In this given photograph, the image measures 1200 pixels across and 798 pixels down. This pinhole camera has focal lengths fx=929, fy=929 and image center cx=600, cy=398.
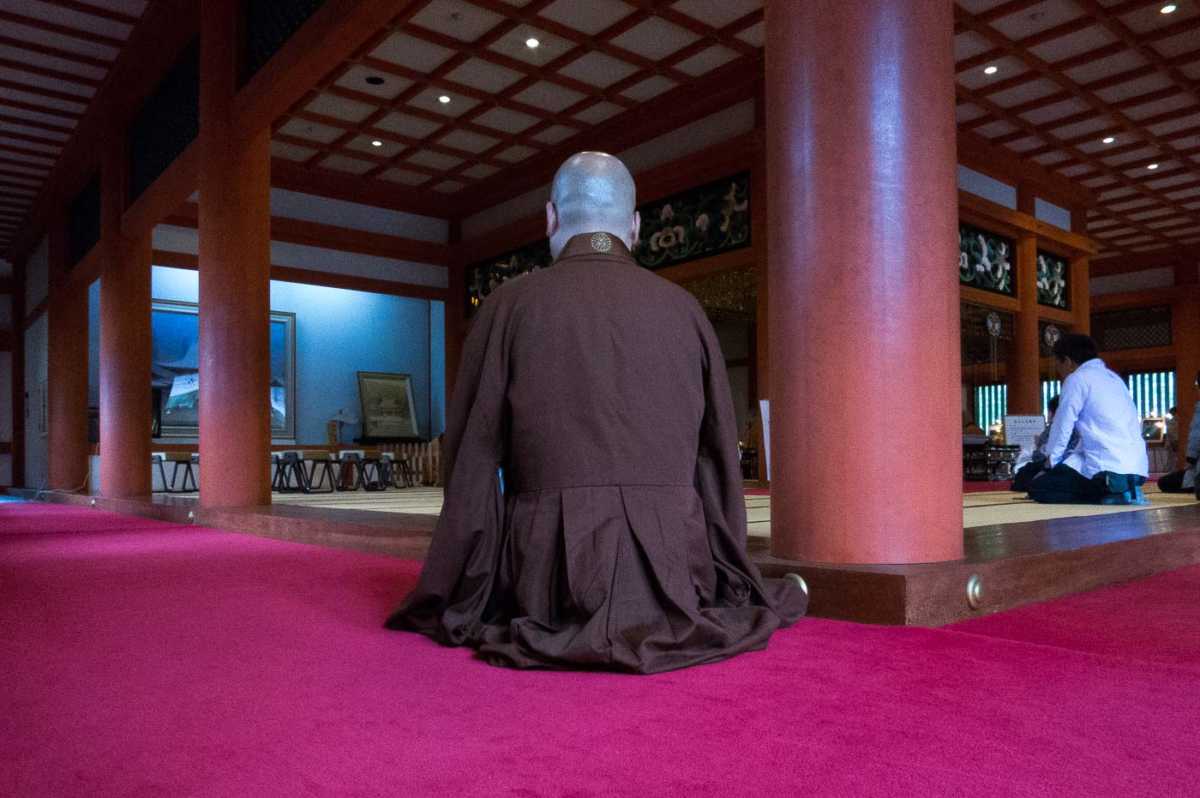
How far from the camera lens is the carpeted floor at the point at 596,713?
1.13 m

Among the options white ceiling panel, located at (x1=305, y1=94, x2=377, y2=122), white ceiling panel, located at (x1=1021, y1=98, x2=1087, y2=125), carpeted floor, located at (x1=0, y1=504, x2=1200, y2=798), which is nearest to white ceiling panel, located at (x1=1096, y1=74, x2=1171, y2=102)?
white ceiling panel, located at (x1=1021, y1=98, x2=1087, y2=125)

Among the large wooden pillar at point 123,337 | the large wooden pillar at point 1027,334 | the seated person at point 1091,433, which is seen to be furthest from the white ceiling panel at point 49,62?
the large wooden pillar at point 1027,334

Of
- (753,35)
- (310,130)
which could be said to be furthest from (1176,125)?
(310,130)

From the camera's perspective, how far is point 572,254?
1.97 metres

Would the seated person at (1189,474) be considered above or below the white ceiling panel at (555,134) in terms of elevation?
below

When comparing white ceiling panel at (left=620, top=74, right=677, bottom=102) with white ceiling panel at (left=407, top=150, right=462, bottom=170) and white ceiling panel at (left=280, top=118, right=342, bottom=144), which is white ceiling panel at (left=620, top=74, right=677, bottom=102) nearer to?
white ceiling panel at (left=407, top=150, right=462, bottom=170)

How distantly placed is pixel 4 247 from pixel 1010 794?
14.7 metres

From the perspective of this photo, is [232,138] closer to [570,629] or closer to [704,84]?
[704,84]

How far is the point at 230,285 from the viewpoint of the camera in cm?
552

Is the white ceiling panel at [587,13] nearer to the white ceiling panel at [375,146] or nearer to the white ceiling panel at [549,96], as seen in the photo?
the white ceiling panel at [549,96]

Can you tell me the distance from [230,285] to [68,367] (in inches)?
221

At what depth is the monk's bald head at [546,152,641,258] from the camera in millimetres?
1944

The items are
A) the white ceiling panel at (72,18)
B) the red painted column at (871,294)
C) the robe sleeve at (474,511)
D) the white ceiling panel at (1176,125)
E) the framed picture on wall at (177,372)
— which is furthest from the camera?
the framed picture on wall at (177,372)

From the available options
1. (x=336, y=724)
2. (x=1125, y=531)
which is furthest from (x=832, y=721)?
(x=1125, y=531)
